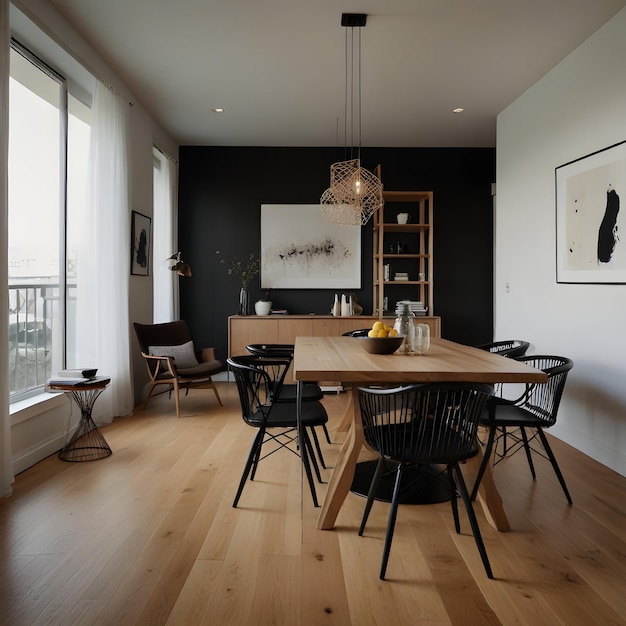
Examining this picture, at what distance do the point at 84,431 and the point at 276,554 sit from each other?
220cm

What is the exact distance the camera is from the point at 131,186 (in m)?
5.22

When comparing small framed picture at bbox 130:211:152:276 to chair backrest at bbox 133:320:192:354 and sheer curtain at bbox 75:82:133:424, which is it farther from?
chair backrest at bbox 133:320:192:354

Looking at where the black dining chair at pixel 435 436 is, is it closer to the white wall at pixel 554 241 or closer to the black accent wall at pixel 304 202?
the white wall at pixel 554 241

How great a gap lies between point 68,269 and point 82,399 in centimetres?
109

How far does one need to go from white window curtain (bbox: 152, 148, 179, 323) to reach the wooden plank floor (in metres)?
3.19

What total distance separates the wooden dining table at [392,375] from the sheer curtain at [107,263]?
2.22m

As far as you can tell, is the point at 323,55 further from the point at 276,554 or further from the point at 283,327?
the point at 276,554

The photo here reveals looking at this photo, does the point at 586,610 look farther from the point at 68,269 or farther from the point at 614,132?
the point at 68,269

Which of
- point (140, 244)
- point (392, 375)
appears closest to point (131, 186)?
point (140, 244)

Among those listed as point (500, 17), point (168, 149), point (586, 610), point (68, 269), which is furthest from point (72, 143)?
point (586, 610)

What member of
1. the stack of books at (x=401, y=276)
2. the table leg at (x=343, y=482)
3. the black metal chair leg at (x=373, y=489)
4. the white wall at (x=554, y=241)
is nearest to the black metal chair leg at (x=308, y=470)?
the table leg at (x=343, y=482)

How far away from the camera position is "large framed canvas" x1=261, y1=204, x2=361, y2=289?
280 inches

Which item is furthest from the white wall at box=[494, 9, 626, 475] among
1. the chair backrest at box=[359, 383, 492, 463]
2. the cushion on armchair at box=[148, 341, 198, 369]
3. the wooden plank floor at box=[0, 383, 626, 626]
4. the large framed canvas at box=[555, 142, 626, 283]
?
the cushion on armchair at box=[148, 341, 198, 369]

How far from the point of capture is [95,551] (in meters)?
2.39
